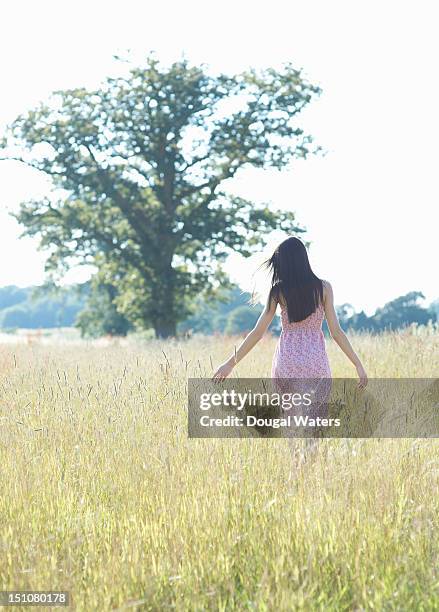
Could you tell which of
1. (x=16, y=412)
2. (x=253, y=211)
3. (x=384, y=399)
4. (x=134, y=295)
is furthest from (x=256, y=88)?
(x=16, y=412)

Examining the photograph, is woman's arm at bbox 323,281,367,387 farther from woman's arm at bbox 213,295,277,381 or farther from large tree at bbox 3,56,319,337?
large tree at bbox 3,56,319,337

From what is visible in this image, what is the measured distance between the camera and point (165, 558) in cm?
378

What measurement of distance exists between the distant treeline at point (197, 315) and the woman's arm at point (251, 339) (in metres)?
0.16

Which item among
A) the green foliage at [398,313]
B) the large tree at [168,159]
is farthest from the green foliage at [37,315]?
the large tree at [168,159]

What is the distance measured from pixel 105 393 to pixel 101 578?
10.2 ft

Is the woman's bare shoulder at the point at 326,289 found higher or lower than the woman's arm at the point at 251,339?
higher

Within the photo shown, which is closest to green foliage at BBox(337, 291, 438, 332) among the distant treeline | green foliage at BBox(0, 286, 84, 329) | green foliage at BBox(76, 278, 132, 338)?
the distant treeline

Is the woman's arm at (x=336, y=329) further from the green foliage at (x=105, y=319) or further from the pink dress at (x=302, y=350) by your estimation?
the green foliage at (x=105, y=319)

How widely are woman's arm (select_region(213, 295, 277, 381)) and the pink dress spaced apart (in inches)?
3.9

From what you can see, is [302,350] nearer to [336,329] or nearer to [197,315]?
[336,329]

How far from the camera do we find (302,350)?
5543 millimetres

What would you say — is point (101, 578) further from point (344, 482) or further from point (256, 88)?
point (256, 88)

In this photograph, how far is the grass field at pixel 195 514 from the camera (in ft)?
11.7

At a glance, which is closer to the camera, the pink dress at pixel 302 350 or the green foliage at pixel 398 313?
the pink dress at pixel 302 350
